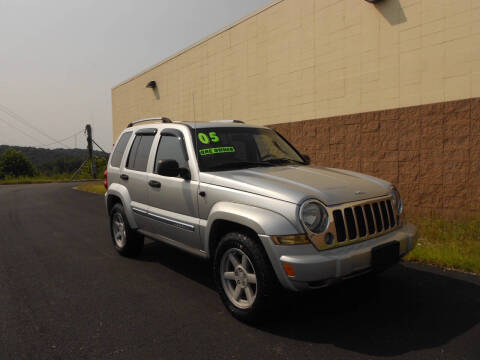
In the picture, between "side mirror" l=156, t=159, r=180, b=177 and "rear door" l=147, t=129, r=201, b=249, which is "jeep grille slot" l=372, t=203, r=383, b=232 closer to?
"rear door" l=147, t=129, r=201, b=249

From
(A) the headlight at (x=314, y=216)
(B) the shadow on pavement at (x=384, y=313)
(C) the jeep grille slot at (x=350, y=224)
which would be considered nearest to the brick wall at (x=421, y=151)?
(B) the shadow on pavement at (x=384, y=313)

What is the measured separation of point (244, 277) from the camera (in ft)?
11.2

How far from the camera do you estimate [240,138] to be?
4723mm

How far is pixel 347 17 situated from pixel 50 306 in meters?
8.17

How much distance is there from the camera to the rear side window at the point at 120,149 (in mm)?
5723

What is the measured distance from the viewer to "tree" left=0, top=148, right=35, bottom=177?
64.6 metres

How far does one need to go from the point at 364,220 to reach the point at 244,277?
1.20m

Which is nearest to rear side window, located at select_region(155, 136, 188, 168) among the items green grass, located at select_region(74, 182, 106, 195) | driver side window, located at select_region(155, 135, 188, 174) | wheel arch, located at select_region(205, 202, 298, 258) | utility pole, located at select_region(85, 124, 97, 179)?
driver side window, located at select_region(155, 135, 188, 174)

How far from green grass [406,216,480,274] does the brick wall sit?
0.48 meters

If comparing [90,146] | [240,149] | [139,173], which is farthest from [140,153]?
[90,146]

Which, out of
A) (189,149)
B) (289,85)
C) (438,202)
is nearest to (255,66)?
(289,85)

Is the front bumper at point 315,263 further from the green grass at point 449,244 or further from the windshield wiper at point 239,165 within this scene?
the green grass at point 449,244

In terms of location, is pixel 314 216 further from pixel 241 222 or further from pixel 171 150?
pixel 171 150

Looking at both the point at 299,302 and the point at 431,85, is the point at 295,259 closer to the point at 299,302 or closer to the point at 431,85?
the point at 299,302
